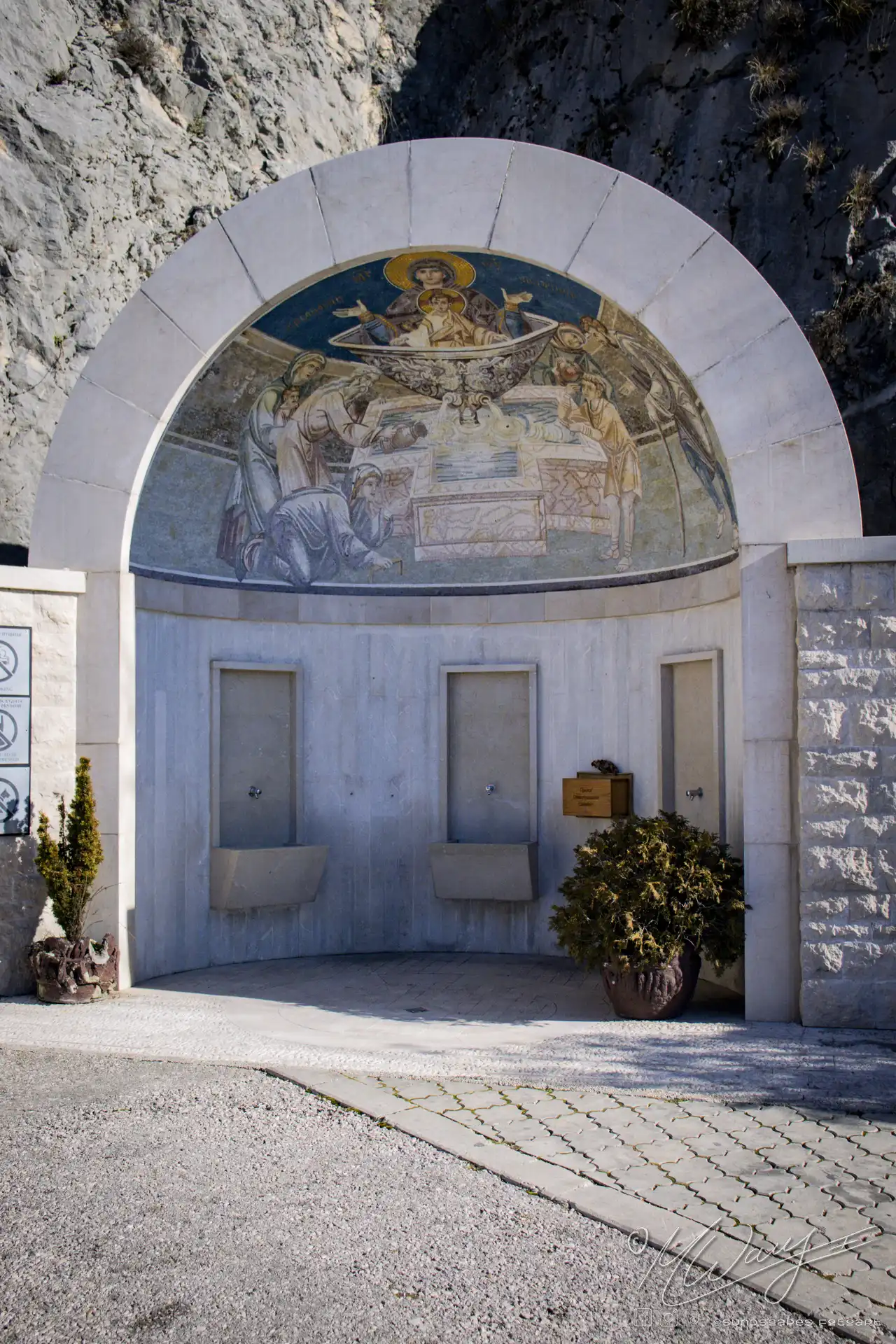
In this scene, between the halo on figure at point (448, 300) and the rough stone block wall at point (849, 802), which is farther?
the halo on figure at point (448, 300)

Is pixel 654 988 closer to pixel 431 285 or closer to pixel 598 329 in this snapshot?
pixel 598 329

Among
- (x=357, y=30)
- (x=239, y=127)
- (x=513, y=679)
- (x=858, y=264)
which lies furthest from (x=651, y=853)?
(x=357, y=30)

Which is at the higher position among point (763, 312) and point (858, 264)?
point (858, 264)

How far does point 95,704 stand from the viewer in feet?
29.3

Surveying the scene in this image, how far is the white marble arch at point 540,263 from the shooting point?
7.89 m

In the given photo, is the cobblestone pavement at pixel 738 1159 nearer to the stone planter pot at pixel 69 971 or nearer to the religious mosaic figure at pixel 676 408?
the stone planter pot at pixel 69 971

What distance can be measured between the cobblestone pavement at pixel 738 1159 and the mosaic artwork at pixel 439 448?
15.9 feet

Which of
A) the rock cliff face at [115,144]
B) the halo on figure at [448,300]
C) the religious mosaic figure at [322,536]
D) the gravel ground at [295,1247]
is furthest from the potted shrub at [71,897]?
the rock cliff face at [115,144]

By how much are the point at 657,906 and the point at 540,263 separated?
4885 mm

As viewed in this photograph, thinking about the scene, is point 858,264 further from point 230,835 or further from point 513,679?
point 230,835

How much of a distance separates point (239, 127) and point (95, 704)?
12938 mm

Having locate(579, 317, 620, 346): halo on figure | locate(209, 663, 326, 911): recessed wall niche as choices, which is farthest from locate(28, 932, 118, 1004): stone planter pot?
locate(579, 317, 620, 346): halo on figure

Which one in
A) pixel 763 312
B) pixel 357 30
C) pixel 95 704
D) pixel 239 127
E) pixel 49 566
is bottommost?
pixel 95 704

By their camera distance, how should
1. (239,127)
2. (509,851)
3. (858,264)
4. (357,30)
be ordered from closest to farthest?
(509,851)
(858,264)
(239,127)
(357,30)
